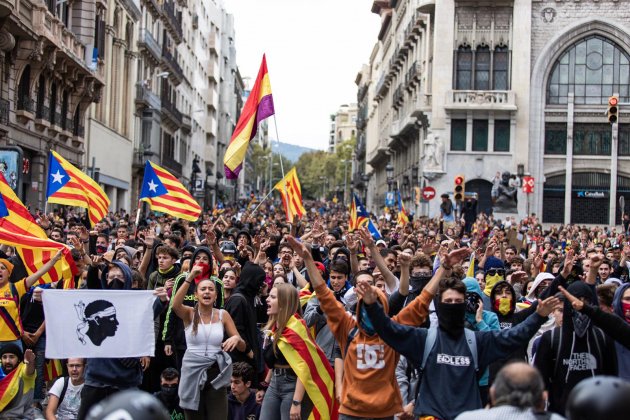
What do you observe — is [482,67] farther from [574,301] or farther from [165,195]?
[574,301]

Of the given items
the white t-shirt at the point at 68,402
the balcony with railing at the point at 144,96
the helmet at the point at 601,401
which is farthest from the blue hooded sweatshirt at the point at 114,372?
the balcony with railing at the point at 144,96

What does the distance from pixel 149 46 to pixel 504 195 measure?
17.9m

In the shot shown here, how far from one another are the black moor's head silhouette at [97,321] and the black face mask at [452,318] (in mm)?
3349

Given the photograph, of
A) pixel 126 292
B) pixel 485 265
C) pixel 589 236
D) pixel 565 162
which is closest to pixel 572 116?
pixel 565 162

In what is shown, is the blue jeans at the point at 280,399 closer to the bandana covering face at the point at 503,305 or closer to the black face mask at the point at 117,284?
the bandana covering face at the point at 503,305

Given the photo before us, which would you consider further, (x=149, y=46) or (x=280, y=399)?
(x=149, y=46)

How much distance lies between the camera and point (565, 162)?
5269 cm

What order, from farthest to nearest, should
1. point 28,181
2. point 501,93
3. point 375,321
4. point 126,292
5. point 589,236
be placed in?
point 501,93 < point 28,181 < point 589,236 < point 126,292 < point 375,321

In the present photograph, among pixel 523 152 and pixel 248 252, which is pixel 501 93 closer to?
pixel 523 152

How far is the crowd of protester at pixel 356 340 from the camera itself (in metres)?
6.90

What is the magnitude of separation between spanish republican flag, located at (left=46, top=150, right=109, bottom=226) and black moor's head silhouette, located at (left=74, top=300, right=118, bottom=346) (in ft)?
24.8

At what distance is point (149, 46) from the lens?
168ft

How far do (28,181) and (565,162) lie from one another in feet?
96.0

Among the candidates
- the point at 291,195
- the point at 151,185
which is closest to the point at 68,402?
the point at 151,185
